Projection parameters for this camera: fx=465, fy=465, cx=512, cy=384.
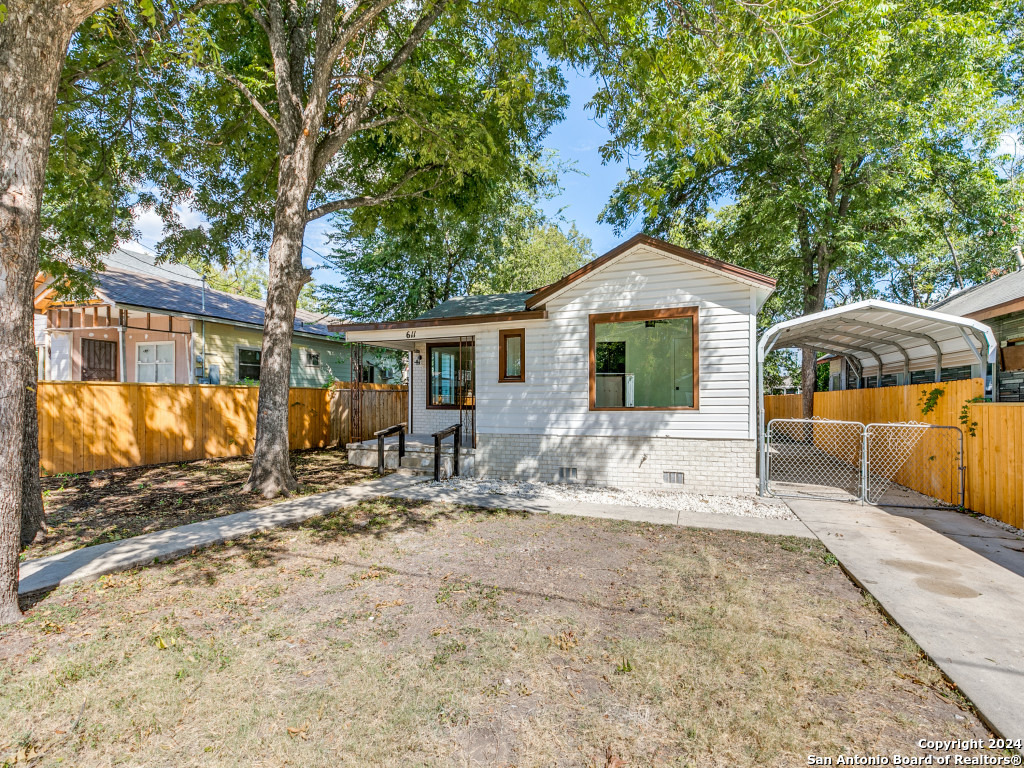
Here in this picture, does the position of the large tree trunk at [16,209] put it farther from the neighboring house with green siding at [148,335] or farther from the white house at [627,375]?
the neighboring house with green siding at [148,335]

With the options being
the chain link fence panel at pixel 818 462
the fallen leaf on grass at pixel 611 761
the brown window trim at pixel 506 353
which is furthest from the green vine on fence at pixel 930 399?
the fallen leaf on grass at pixel 611 761

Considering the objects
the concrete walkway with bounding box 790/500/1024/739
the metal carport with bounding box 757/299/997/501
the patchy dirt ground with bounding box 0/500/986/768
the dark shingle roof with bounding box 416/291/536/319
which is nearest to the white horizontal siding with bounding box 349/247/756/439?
the metal carport with bounding box 757/299/997/501

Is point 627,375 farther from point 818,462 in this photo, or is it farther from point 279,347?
point 818,462

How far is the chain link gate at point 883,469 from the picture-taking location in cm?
716

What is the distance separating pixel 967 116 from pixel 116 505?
18.6 m

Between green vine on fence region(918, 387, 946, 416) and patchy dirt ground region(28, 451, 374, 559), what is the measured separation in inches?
400

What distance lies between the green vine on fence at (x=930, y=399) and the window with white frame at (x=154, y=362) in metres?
18.0

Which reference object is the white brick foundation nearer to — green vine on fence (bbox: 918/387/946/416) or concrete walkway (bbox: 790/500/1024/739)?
concrete walkway (bbox: 790/500/1024/739)

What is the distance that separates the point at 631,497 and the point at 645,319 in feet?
10.3

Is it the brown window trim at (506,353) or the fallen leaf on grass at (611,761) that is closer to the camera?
the fallen leaf on grass at (611,761)

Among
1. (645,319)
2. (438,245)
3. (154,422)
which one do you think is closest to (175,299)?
(154,422)

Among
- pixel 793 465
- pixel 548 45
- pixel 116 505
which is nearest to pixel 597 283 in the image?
pixel 548 45

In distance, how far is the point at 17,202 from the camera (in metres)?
3.37

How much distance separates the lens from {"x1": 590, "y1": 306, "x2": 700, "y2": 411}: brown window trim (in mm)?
8000
